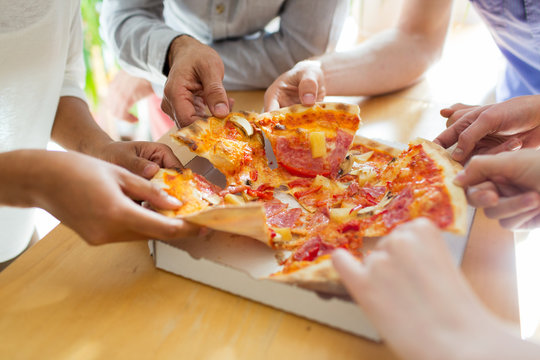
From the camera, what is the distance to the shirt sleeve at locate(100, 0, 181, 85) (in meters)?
1.40

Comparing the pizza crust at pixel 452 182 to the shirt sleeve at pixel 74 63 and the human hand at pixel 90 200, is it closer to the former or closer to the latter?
the human hand at pixel 90 200

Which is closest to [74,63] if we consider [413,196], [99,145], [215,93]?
[99,145]

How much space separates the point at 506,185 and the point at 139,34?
1299 millimetres

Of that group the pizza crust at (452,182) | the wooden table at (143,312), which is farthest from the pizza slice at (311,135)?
the wooden table at (143,312)

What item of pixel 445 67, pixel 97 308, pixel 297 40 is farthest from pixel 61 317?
pixel 445 67

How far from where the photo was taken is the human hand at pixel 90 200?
0.66 m

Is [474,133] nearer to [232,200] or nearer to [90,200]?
[232,200]

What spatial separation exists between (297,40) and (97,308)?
52.3 inches

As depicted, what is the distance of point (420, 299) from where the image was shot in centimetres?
56

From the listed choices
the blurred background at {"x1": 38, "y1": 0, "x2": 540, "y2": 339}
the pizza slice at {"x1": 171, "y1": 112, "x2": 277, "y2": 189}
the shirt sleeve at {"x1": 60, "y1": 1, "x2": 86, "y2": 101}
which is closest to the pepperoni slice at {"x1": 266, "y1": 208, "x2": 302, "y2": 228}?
the pizza slice at {"x1": 171, "y1": 112, "x2": 277, "y2": 189}

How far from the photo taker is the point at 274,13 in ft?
5.53

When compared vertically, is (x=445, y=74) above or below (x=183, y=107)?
below

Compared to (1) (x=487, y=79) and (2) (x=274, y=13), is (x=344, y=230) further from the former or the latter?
(1) (x=487, y=79)

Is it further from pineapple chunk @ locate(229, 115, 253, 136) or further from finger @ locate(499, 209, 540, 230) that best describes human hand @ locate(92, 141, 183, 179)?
finger @ locate(499, 209, 540, 230)
